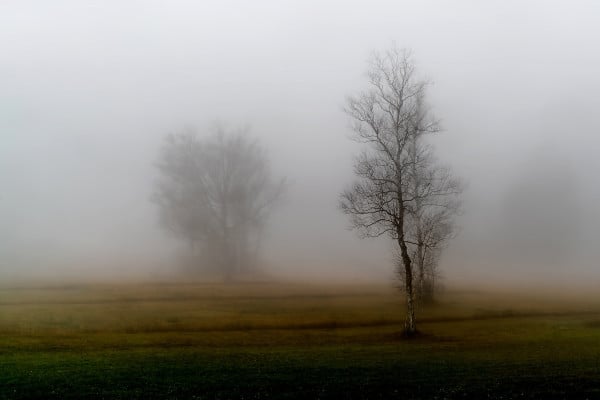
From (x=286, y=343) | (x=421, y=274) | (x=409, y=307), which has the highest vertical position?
(x=421, y=274)

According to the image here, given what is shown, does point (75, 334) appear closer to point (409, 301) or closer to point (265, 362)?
point (265, 362)

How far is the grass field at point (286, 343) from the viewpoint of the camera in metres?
17.6

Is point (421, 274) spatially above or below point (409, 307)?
above

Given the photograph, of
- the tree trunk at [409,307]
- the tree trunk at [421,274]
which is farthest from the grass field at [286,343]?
the tree trunk at [421,274]

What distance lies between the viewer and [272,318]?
29438mm

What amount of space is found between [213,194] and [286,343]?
37.3ft

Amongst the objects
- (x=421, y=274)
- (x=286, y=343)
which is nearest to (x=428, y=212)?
(x=421, y=274)

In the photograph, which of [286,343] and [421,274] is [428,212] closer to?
[421,274]

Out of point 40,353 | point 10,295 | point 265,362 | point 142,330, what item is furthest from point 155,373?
point 10,295

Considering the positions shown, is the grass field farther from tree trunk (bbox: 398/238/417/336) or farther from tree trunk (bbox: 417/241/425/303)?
tree trunk (bbox: 417/241/425/303)

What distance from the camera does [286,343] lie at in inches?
1022

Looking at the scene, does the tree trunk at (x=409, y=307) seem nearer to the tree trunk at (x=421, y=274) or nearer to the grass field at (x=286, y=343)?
the grass field at (x=286, y=343)

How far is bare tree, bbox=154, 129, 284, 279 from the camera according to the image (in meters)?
32.9

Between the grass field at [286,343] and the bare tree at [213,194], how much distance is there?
3139mm
